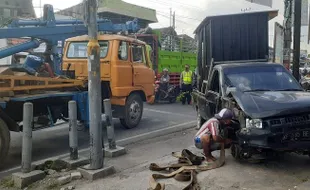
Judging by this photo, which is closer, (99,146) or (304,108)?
(304,108)

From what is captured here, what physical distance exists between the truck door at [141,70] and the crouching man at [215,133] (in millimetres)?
4341

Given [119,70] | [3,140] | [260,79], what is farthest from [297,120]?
[119,70]

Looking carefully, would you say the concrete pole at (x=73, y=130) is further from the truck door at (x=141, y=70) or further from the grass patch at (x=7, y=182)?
the truck door at (x=141, y=70)

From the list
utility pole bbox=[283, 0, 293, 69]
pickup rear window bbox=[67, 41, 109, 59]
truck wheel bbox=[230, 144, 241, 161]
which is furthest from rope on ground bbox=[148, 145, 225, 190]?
utility pole bbox=[283, 0, 293, 69]

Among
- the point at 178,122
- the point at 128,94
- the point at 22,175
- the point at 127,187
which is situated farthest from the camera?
the point at 178,122

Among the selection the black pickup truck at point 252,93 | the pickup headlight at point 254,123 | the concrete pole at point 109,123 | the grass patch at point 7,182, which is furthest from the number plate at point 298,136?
the grass patch at point 7,182

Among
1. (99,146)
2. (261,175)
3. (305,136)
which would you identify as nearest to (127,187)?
(99,146)

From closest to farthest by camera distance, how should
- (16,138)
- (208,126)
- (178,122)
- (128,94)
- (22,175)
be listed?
(22,175)
(208,126)
(16,138)
(128,94)
(178,122)

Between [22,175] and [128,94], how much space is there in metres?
4.47

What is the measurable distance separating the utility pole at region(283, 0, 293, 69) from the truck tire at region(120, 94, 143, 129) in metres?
4.56

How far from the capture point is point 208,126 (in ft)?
19.2

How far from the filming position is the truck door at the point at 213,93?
710 cm

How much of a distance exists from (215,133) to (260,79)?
1749mm

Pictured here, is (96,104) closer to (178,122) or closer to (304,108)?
(304,108)
